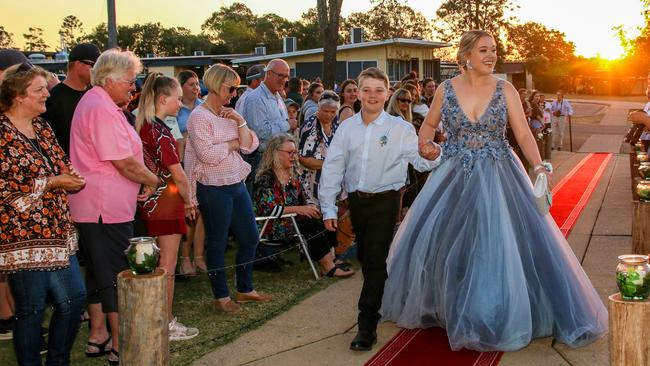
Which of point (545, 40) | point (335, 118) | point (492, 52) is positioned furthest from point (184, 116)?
point (545, 40)

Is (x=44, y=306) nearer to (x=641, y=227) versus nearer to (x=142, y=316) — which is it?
(x=142, y=316)

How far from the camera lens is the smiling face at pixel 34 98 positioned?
15.9 ft

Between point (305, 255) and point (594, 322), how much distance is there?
3.60 metres

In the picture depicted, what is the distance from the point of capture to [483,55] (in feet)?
20.3

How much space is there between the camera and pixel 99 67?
5.39 m

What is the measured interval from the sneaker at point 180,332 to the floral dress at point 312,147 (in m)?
2.69

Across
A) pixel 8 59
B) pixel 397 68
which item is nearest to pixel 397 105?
pixel 8 59

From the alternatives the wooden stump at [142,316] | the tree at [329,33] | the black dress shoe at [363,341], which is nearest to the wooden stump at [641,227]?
the black dress shoe at [363,341]

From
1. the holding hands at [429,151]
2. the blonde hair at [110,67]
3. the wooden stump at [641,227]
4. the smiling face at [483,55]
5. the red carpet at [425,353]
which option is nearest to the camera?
the blonde hair at [110,67]

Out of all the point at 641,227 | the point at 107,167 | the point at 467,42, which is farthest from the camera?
the point at 467,42

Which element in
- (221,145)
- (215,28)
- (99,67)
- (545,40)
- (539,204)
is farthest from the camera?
(215,28)

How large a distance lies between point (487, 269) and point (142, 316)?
266 centimetres

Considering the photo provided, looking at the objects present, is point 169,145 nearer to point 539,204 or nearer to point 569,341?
point 539,204

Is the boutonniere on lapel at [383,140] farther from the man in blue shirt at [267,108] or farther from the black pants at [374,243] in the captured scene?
the man in blue shirt at [267,108]
